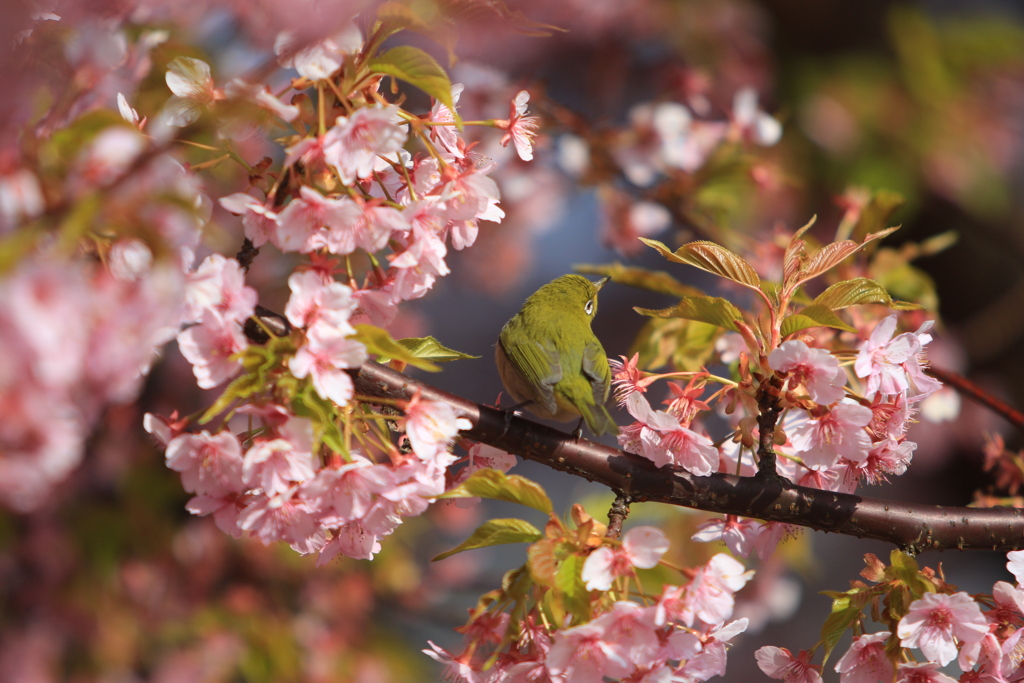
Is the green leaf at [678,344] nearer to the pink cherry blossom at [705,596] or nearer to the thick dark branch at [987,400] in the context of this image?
the thick dark branch at [987,400]

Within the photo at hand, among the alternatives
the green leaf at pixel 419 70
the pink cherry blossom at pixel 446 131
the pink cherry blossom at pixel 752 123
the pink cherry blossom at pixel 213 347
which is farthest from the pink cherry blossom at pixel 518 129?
the pink cherry blossom at pixel 752 123

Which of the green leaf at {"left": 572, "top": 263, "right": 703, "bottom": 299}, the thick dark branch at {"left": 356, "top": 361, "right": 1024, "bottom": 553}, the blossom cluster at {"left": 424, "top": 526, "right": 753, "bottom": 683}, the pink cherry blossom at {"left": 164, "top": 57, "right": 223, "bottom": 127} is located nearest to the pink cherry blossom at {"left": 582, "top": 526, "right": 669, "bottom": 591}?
the blossom cluster at {"left": 424, "top": 526, "right": 753, "bottom": 683}

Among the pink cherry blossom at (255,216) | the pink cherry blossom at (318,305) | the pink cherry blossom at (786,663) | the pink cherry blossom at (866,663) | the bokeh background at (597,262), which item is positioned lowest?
the bokeh background at (597,262)

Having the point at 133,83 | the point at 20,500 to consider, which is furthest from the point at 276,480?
the point at 133,83

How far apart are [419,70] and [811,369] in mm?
564

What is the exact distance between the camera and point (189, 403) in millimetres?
2758

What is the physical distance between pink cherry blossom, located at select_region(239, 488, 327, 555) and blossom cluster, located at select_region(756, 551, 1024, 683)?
0.59m

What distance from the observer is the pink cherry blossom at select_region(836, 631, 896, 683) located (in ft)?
2.88

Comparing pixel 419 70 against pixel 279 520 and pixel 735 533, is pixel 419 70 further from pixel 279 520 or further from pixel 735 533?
pixel 735 533

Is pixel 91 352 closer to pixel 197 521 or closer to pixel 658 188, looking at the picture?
pixel 658 188

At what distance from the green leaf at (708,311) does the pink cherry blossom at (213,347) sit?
1.56ft

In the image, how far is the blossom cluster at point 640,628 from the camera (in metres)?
0.77

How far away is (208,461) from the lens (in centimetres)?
83

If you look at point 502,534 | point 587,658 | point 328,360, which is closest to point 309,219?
point 328,360
